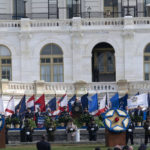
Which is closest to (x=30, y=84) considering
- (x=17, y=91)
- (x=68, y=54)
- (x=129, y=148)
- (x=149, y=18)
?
(x=17, y=91)

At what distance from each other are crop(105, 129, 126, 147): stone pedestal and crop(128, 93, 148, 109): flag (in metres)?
12.5

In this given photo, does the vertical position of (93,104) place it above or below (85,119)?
above

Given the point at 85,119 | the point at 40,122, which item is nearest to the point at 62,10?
the point at 40,122

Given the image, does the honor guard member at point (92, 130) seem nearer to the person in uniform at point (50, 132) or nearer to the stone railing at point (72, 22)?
the person in uniform at point (50, 132)

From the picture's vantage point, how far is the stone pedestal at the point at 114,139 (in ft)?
157

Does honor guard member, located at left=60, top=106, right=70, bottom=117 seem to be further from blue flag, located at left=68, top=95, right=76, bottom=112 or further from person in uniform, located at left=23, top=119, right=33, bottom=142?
person in uniform, located at left=23, top=119, right=33, bottom=142

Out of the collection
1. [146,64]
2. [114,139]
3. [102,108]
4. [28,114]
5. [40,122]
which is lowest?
[114,139]

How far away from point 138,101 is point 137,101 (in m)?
0.08

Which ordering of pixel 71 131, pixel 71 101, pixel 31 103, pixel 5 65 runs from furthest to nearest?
1. pixel 5 65
2. pixel 71 101
3. pixel 31 103
4. pixel 71 131

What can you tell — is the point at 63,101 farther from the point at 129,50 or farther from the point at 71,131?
the point at 129,50

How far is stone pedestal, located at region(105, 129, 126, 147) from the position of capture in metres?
47.8

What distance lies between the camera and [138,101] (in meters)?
61.1

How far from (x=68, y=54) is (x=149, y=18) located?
743 centimetres

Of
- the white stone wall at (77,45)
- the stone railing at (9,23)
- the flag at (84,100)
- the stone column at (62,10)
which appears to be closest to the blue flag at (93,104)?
the flag at (84,100)
